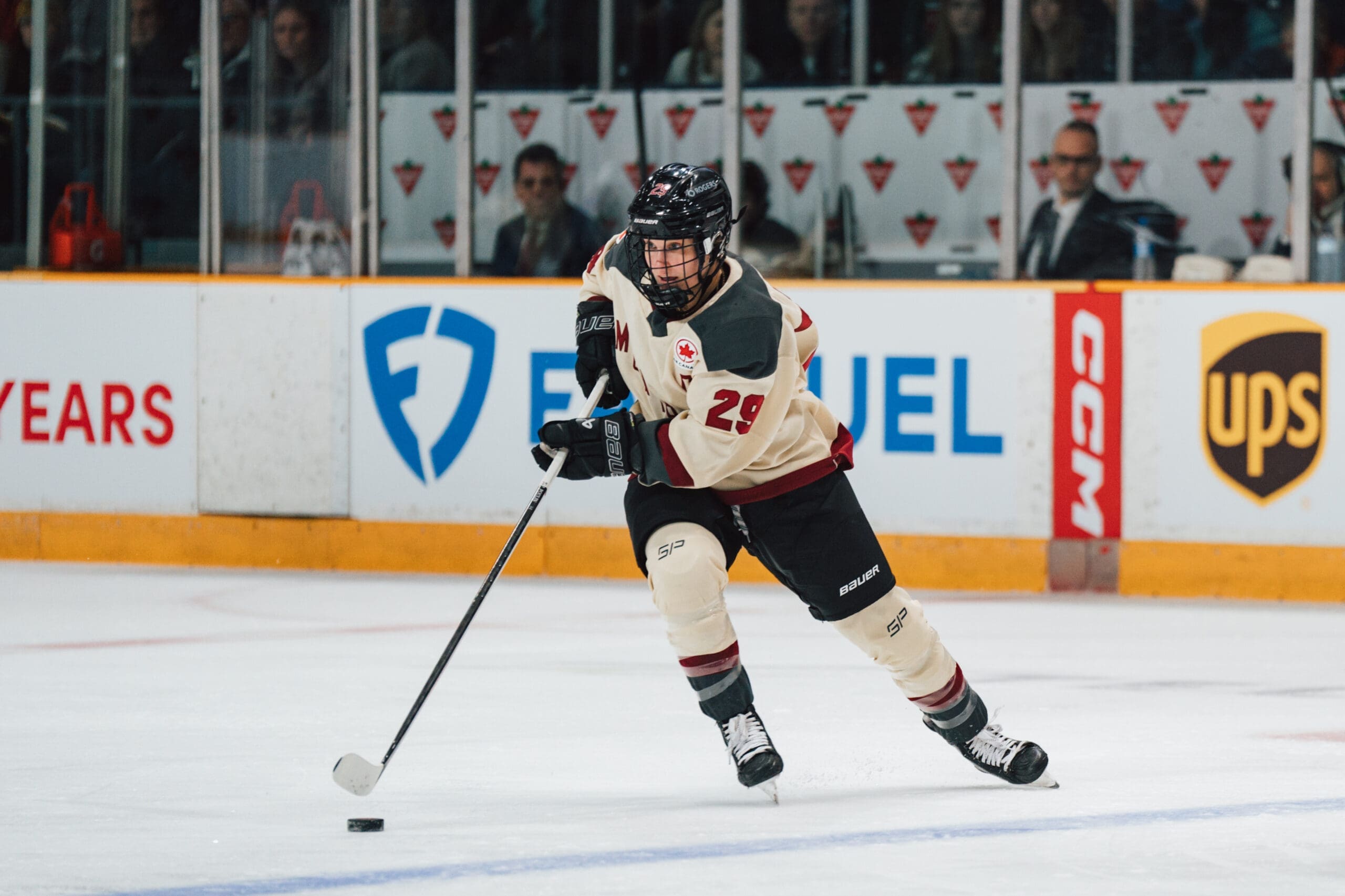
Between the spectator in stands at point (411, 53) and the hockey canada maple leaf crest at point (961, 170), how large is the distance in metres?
1.82

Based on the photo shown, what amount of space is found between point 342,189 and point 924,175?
2.11 m

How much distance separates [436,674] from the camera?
12.7ft

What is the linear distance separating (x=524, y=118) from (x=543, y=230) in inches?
17.4

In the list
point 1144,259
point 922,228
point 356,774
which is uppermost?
point 922,228

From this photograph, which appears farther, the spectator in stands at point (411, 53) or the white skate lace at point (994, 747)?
the spectator in stands at point (411, 53)

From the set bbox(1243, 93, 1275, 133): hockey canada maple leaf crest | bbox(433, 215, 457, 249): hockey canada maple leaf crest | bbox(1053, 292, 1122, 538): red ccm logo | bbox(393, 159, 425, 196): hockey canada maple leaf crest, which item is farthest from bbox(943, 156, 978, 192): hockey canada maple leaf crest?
bbox(393, 159, 425, 196): hockey canada maple leaf crest

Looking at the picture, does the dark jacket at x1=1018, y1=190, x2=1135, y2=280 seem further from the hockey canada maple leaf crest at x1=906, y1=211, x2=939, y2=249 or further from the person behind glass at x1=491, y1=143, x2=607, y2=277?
the person behind glass at x1=491, y1=143, x2=607, y2=277

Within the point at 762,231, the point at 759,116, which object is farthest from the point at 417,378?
the point at 759,116

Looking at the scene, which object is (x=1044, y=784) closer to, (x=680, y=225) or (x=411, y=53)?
(x=680, y=225)

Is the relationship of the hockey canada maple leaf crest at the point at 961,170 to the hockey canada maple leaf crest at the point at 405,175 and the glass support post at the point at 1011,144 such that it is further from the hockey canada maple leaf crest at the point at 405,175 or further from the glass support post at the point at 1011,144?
the hockey canada maple leaf crest at the point at 405,175

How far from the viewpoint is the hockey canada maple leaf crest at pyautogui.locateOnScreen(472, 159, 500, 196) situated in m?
7.75

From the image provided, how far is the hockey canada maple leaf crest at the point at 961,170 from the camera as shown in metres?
7.37

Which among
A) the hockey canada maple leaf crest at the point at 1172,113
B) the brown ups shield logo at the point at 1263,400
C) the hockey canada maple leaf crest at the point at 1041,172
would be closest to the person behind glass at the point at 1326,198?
the brown ups shield logo at the point at 1263,400

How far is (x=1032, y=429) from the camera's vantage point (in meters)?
6.86
